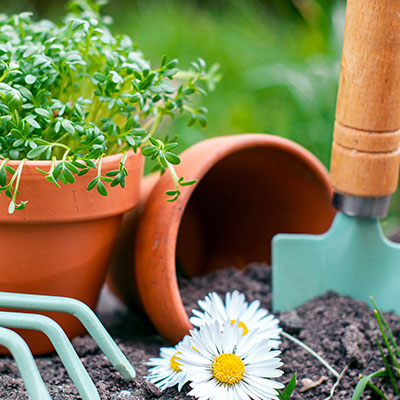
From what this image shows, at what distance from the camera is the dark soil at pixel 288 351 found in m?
0.86

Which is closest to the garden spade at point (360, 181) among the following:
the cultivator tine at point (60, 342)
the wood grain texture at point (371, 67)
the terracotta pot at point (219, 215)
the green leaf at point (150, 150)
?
the wood grain texture at point (371, 67)

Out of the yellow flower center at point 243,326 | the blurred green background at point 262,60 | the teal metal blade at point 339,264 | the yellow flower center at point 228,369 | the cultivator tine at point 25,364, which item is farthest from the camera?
the blurred green background at point 262,60

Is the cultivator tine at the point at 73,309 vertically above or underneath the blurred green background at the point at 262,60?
underneath

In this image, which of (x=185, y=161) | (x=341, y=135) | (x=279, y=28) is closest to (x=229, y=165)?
(x=185, y=161)

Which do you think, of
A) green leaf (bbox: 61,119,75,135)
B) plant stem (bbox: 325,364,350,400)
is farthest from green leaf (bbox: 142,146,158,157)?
plant stem (bbox: 325,364,350,400)

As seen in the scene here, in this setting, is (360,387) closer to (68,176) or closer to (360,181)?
(360,181)

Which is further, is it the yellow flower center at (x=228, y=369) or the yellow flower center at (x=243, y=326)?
the yellow flower center at (x=243, y=326)

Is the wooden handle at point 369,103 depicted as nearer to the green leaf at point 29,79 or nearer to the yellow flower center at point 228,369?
the yellow flower center at point 228,369

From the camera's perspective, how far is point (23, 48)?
0.94 metres

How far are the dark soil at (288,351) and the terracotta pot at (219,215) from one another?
0.32ft

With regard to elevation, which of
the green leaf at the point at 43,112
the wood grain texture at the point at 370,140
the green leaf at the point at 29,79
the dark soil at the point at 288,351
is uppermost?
the green leaf at the point at 29,79

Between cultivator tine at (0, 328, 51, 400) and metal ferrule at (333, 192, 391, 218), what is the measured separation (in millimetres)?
656

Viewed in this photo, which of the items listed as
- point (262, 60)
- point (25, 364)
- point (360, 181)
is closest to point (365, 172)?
point (360, 181)

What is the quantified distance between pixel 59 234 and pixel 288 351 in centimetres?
45
